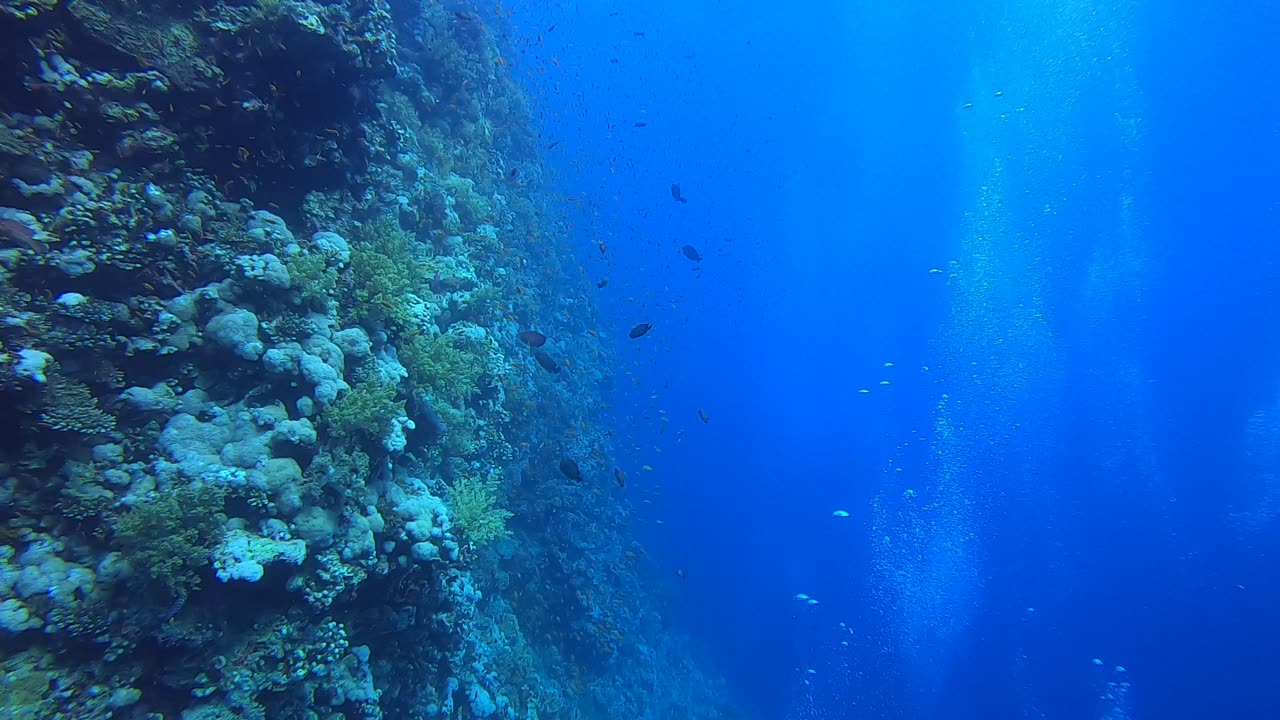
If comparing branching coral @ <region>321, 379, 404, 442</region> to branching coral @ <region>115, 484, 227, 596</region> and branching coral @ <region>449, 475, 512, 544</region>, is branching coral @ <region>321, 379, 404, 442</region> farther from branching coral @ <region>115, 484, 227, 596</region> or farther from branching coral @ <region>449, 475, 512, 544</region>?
branching coral @ <region>449, 475, 512, 544</region>

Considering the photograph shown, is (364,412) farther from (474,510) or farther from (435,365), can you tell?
(474,510)

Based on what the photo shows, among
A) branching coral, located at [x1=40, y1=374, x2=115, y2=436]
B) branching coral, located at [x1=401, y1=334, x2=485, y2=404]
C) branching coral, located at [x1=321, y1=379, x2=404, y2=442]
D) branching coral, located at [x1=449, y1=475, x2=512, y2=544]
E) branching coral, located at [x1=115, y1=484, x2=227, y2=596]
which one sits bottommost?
branching coral, located at [x1=115, y1=484, x2=227, y2=596]

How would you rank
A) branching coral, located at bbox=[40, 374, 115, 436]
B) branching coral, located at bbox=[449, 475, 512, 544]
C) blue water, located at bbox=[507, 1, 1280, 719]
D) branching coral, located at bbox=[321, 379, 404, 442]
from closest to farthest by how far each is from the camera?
branching coral, located at bbox=[40, 374, 115, 436] → branching coral, located at bbox=[321, 379, 404, 442] → branching coral, located at bbox=[449, 475, 512, 544] → blue water, located at bbox=[507, 1, 1280, 719]

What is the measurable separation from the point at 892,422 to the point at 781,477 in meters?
18.0

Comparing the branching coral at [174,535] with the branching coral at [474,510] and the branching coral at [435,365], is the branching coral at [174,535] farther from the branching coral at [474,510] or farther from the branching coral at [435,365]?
the branching coral at [474,510]

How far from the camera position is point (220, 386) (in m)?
4.73

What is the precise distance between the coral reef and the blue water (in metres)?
13.6

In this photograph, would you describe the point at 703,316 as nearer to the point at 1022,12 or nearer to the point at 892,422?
the point at 892,422

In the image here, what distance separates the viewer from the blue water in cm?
2992

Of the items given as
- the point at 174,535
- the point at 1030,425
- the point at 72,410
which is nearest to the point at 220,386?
the point at 72,410

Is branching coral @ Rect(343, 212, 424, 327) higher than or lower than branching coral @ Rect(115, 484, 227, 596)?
higher

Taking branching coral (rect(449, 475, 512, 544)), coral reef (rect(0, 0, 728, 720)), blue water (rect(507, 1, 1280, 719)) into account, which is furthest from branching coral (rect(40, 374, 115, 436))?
blue water (rect(507, 1, 1280, 719))

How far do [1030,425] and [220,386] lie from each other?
4812cm

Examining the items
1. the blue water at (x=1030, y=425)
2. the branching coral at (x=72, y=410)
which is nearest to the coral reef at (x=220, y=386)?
the branching coral at (x=72, y=410)
